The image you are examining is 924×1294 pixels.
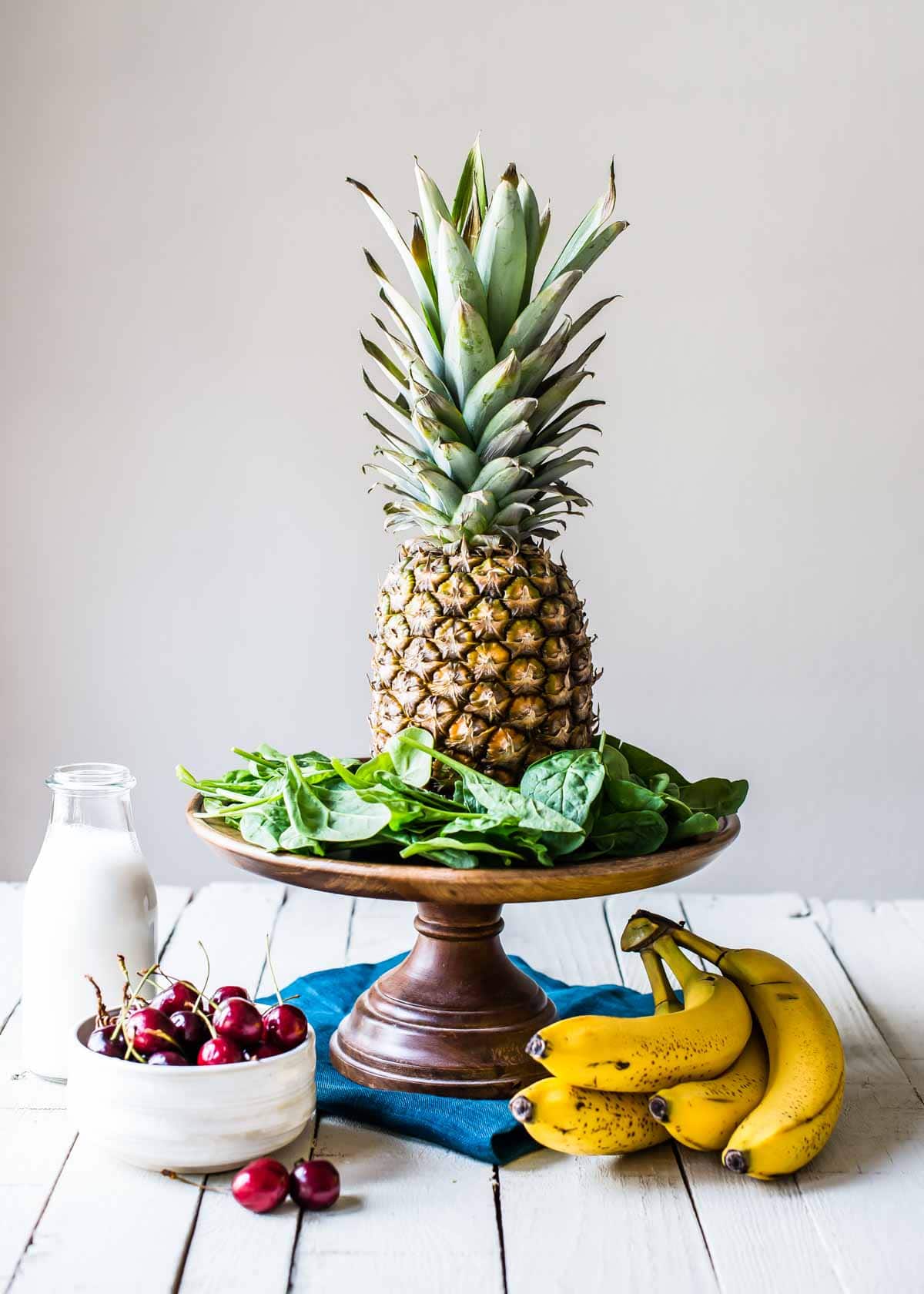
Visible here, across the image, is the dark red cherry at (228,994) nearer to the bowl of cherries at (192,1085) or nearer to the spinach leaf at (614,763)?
the bowl of cherries at (192,1085)

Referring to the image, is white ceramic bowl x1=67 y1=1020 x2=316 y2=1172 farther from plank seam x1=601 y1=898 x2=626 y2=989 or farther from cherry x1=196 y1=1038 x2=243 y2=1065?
plank seam x1=601 y1=898 x2=626 y2=989

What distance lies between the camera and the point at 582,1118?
1.11 meters

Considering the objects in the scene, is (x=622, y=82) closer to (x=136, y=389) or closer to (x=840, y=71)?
(x=840, y=71)

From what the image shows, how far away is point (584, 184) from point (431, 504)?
5.46 feet

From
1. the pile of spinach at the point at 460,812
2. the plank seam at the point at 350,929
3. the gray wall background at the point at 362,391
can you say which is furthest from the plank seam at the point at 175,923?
the gray wall background at the point at 362,391

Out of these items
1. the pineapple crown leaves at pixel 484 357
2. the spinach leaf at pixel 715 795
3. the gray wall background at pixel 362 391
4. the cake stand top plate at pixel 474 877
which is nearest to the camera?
the cake stand top plate at pixel 474 877

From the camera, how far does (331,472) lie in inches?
115

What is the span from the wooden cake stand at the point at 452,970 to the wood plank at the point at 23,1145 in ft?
0.97

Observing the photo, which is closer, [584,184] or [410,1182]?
[410,1182]

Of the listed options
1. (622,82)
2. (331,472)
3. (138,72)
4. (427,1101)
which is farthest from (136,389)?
(427,1101)

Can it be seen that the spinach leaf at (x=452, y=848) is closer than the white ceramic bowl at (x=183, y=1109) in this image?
No

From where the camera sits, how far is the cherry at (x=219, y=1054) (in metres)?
1.09

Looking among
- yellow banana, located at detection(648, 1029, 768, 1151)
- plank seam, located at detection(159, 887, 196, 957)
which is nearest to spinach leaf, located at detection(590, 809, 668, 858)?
yellow banana, located at detection(648, 1029, 768, 1151)

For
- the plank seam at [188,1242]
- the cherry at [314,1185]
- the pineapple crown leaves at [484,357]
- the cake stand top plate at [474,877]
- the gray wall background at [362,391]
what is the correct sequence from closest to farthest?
the plank seam at [188,1242] < the cherry at [314,1185] < the cake stand top plate at [474,877] < the pineapple crown leaves at [484,357] < the gray wall background at [362,391]
